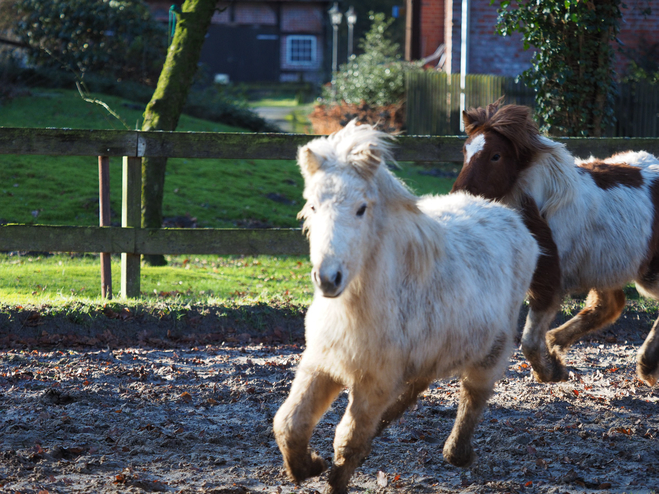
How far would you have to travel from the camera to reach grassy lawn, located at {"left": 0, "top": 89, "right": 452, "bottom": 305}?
25.9 feet

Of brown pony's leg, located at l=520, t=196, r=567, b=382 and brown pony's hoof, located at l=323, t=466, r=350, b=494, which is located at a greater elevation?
brown pony's leg, located at l=520, t=196, r=567, b=382

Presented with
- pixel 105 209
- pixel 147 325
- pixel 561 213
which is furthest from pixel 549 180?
pixel 105 209

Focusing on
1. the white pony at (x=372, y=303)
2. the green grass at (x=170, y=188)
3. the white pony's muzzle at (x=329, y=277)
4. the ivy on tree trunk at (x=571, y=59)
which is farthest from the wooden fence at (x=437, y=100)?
the white pony's muzzle at (x=329, y=277)

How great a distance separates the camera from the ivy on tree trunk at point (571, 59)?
8.34 m

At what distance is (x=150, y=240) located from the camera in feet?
22.6

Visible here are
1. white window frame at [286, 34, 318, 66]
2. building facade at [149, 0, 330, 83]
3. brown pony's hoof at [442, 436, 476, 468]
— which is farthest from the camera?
white window frame at [286, 34, 318, 66]

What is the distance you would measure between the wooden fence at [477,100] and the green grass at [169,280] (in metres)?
9.29

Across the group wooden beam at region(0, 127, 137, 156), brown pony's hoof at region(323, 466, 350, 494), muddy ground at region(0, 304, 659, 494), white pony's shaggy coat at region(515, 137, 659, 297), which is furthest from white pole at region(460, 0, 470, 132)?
brown pony's hoof at region(323, 466, 350, 494)

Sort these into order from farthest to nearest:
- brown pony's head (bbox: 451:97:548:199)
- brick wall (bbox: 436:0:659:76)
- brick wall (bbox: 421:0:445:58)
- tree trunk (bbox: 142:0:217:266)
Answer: brick wall (bbox: 421:0:445:58)
brick wall (bbox: 436:0:659:76)
tree trunk (bbox: 142:0:217:266)
brown pony's head (bbox: 451:97:548:199)

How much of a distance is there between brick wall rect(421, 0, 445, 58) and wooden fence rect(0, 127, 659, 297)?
1976cm

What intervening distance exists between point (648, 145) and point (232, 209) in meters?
6.68

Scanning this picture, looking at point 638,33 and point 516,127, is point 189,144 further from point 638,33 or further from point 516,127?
point 638,33

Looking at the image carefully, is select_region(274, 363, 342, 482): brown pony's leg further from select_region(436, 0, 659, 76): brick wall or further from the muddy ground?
select_region(436, 0, 659, 76): brick wall

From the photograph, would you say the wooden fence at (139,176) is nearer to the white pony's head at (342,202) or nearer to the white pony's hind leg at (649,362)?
the white pony's hind leg at (649,362)
